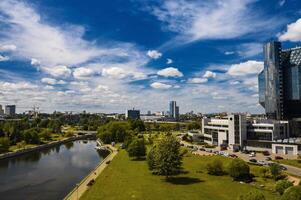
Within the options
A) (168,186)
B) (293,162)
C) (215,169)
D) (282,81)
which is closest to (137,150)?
(215,169)

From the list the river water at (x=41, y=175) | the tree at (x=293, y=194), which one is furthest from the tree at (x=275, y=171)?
the river water at (x=41, y=175)

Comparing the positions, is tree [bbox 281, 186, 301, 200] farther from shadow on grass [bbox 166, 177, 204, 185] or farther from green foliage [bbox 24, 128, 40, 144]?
green foliage [bbox 24, 128, 40, 144]

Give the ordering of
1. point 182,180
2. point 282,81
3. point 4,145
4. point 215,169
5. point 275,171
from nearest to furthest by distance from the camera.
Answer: point 275,171
point 182,180
point 215,169
point 4,145
point 282,81

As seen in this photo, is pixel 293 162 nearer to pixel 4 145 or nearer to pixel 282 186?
pixel 282 186

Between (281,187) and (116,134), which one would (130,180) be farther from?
(116,134)

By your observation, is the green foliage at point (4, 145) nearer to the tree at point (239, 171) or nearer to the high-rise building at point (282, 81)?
the tree at point (239, 171)

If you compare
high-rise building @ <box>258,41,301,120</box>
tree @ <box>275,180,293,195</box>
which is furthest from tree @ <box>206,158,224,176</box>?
high-rise building @ <box>258,41,301,120</box>
